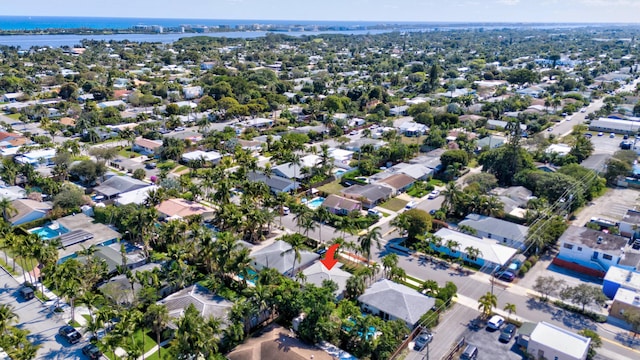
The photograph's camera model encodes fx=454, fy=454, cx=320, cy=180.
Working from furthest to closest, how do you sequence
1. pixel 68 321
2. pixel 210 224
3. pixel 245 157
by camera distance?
pixel 245 157
pixel 210 224
pixel 68 321

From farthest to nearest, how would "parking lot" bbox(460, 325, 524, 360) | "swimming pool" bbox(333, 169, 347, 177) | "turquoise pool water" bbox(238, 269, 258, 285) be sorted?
"swimming pool" bbox(333, 169, 347, 177) < "turquoise pool water" bbox(238, 269, 258, 285) < "parking lot" bbox(460, 325, 524, 360)

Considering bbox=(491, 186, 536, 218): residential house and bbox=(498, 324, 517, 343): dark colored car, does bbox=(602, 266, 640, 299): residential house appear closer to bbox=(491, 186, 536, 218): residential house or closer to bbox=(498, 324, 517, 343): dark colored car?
bbox=(498, 324, 517, 343): dark colored car

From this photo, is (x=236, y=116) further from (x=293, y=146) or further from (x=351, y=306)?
(x=351, y=306)

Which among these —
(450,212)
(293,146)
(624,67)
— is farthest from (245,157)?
(624,67)

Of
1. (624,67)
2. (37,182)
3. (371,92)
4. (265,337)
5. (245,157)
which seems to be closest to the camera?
(265,337)

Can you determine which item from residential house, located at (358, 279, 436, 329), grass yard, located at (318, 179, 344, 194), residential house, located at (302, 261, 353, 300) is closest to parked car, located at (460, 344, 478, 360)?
residential house, located at (358, 279, 436, 329)

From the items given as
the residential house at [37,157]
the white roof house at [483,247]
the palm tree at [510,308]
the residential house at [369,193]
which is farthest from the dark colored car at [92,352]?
the residential house at [37,157]

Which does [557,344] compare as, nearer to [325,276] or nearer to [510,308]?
[510,308]
